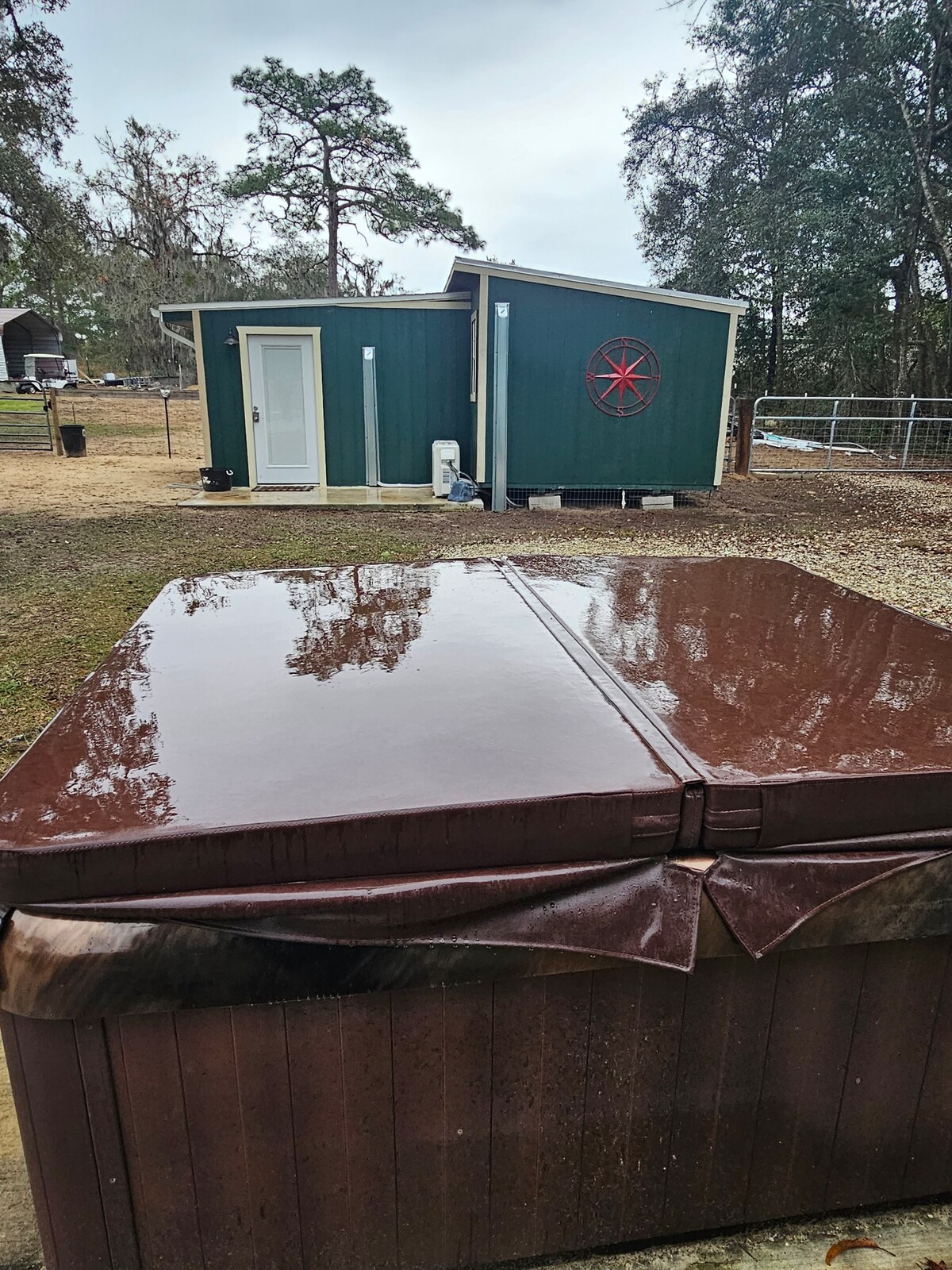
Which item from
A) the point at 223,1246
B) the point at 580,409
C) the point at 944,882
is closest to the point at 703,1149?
the point at 944,882

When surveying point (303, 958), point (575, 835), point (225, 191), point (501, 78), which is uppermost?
point (501, 78)

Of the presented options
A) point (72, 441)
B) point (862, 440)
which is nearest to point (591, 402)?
point (862, 440)

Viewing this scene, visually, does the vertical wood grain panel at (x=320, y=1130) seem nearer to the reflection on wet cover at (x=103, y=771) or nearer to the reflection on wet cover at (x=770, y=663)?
the reflection on wet cover at (x=103, y=771)

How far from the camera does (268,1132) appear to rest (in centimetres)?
108

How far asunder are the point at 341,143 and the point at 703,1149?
84.9ft

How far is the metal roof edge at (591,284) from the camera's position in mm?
8305

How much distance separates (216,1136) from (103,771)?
20.2 inches

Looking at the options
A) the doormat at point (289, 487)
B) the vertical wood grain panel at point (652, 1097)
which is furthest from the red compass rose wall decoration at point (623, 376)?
the vertical wood grain panel at point (652, 1097)

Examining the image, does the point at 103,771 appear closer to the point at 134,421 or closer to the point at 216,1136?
the point at 216,1136

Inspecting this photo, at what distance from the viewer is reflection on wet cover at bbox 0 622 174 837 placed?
98 centimetres

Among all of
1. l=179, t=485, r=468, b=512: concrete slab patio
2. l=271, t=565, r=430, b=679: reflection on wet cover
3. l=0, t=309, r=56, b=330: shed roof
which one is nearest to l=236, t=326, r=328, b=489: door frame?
l=179, t=485, r=468, b=512: concrete slab patio

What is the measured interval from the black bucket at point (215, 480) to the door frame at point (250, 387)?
0.33 m

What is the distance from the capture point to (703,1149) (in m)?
1.22

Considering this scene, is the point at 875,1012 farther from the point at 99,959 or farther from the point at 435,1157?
the point at 99,959
